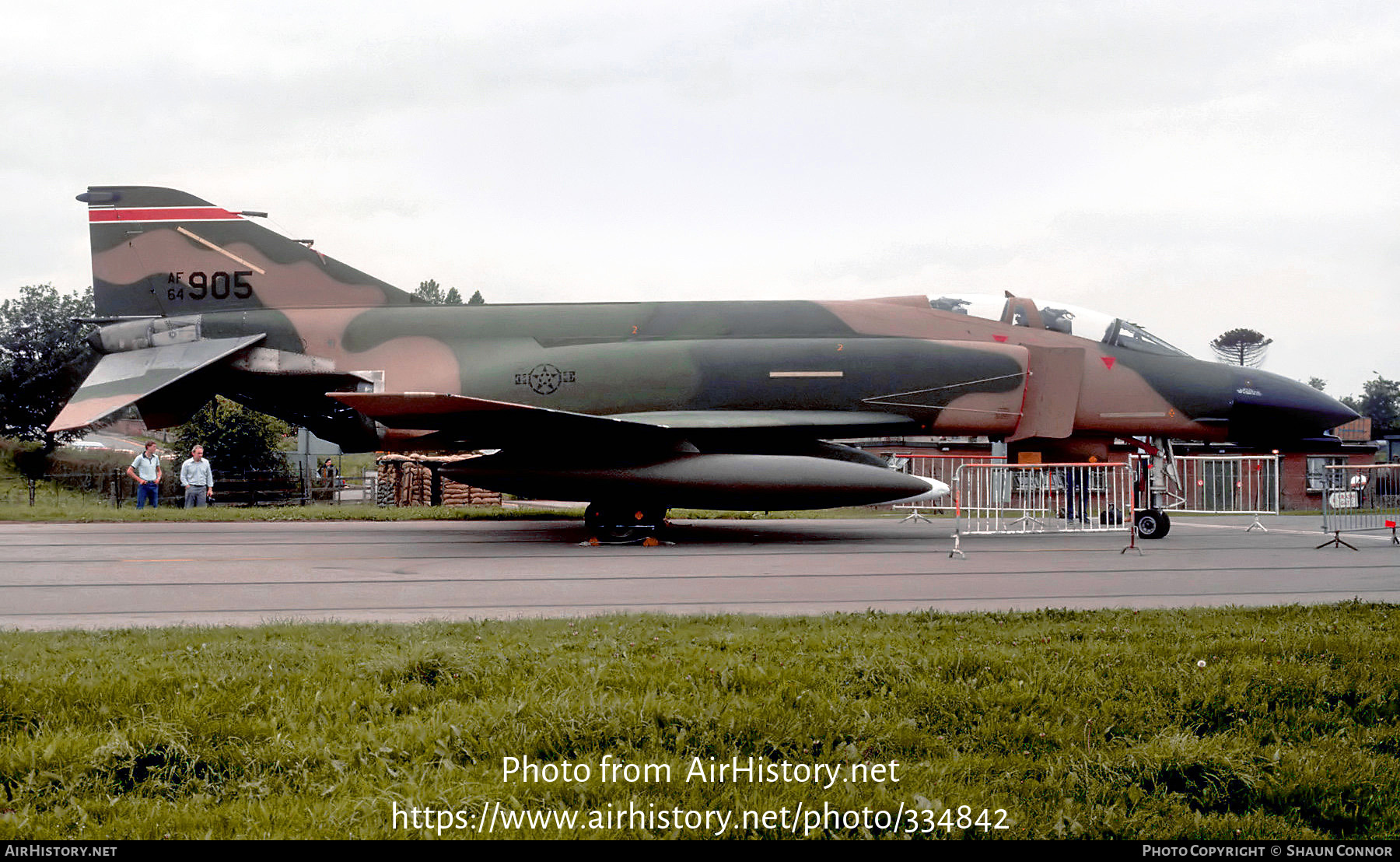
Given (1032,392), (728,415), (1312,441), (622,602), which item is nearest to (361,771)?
(622,602)

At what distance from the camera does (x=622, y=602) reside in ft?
20.9

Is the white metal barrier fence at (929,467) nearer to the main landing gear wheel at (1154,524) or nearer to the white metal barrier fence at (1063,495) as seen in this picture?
the white metal barrier fence at (1063,495)

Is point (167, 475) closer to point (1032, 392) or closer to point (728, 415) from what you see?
point (728, 415)

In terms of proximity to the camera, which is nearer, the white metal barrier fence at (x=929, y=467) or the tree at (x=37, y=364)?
the white metal barrier fence at (x=929, y=467)

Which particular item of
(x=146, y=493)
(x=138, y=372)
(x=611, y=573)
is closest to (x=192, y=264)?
(x=138, y=372)

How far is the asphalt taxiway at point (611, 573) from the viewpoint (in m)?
6.15

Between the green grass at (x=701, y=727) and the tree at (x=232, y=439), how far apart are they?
2092 cm

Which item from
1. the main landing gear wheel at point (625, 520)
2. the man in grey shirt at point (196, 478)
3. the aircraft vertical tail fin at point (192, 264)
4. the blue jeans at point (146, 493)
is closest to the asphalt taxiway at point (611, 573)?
the main landing gear wheel at point (625, 520)

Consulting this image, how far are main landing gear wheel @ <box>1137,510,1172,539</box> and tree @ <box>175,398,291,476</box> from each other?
20.1 meters

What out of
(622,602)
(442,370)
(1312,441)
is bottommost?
(622,602)

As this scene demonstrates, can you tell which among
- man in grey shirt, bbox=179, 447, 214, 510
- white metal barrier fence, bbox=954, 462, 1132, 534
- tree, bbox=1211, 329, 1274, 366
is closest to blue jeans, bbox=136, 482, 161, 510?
man in grey shirt, bbox=179, 447, 214, 510

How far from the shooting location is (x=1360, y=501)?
1261 cm

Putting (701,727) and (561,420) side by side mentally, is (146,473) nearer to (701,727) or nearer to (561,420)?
(561,420)

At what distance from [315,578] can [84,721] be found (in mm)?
4367
